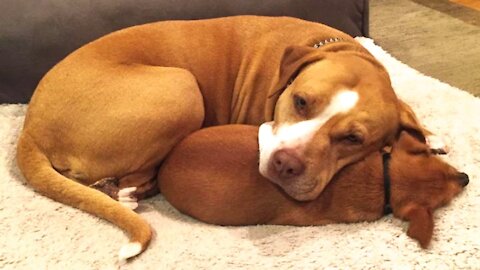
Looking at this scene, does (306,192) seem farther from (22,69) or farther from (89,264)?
(22,69)

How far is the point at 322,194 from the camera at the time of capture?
1983 mm

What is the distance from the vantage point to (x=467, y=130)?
2512mm

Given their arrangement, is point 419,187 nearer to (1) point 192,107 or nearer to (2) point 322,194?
(2) point 322,194

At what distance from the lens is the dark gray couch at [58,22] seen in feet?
9.21

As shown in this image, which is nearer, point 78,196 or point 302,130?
point 302,130

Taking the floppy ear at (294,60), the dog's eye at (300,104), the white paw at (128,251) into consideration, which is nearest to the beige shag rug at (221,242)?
the white paw at (128,251)

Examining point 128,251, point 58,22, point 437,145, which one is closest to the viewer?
point 128,251

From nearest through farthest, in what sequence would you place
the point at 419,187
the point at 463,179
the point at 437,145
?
the point at 419,187 → the point at 463,179 → the point at 437,145

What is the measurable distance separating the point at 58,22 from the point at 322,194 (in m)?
1.60

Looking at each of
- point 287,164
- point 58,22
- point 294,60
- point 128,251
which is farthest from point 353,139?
point 58,22

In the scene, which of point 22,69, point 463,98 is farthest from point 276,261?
point 22,69

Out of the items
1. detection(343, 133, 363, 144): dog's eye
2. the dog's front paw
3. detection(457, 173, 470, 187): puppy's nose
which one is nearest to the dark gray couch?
the dog's front paw

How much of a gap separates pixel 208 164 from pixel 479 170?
3.38 feet

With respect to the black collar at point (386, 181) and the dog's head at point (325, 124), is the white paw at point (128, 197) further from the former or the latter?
the black collar at point (386, 181)
